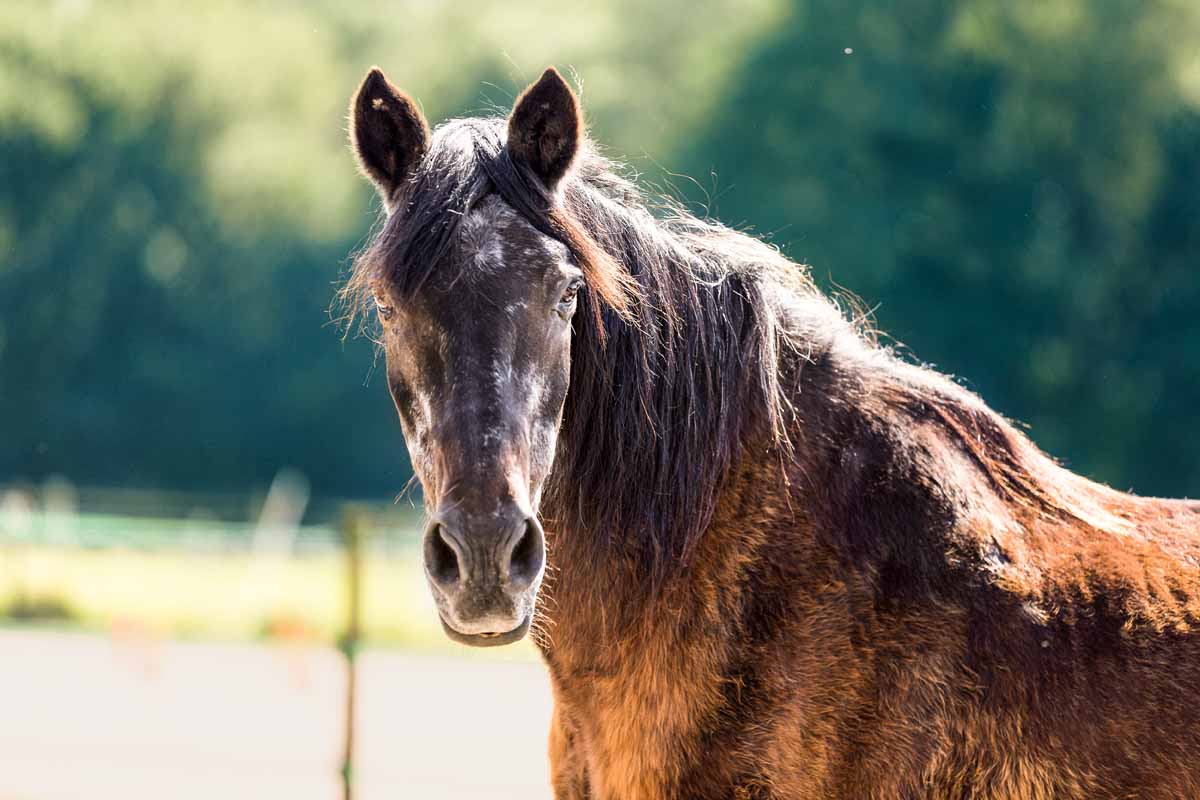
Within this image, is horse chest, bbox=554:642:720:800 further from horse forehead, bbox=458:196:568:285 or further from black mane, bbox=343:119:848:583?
horse forehead, bbox=458:196:568:285

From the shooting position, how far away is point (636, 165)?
89.8ft

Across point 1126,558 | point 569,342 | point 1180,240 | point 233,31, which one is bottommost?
point 1126,558

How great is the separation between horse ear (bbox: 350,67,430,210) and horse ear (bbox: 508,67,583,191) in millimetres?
268

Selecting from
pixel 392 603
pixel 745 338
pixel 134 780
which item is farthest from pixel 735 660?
pixel 392 603

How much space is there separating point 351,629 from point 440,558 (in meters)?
3.94

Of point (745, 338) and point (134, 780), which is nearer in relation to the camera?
point (745, 338)

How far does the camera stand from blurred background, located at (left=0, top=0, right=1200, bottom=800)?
1184 cm

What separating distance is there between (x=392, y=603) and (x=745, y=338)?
1179 centimetres

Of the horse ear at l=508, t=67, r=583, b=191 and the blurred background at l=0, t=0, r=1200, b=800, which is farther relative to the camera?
the blurred background at l=0, t=0, r=1200, b=800

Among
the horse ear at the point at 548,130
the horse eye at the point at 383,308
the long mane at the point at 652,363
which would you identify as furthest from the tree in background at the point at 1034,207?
the horse eye at the point at 383,308

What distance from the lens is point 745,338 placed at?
11.3 ft

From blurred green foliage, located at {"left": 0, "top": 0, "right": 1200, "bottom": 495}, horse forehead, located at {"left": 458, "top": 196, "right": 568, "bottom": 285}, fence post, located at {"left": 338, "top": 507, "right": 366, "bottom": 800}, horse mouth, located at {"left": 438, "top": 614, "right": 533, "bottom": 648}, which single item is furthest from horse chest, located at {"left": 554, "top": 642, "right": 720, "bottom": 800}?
blurred green foliage, located at {"left": 0, "top": 0, "right": 1200, "bottom": 495}

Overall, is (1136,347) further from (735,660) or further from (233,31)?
(233,31)

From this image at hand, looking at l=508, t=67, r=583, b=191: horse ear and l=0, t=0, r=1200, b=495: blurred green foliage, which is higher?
l=0, t=0, r=1200, b=495: blurred green foliage
